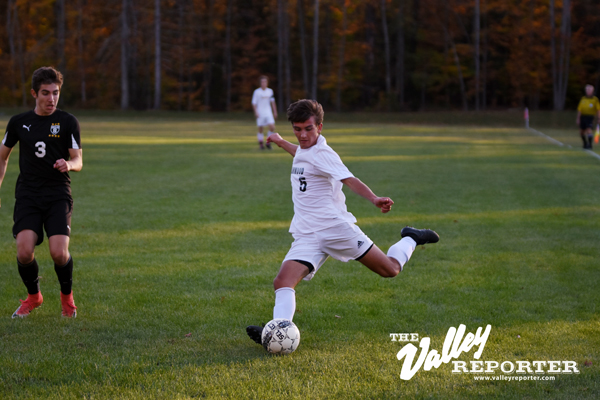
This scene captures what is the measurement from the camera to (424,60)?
63062mm

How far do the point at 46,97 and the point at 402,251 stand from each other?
3.21 metres

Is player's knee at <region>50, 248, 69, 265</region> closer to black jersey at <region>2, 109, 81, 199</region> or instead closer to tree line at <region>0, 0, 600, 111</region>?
black jersey at <region>2, 109, 81, 199</region>

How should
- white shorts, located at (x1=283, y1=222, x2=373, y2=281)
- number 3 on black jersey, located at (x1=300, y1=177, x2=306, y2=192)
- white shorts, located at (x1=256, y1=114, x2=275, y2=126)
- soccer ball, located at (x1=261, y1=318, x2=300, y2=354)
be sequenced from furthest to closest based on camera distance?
white shorts, located at (x1=256, y1=114, x2=275, y2=126)
number 3 on black jersey, located at (x1=300, y1=177, x2=306, y2=192)
white shorts, located at (x1=283, y1=222, x2=373, y2=281)
soccer ball, located at (x1=261, y1=318, x2=300, y2=354)

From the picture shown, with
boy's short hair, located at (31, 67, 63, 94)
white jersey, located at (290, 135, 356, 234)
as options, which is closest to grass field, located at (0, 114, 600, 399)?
white jersey, located at (290, 135, 356, 234)

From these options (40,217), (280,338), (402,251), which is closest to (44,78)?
(40,217)

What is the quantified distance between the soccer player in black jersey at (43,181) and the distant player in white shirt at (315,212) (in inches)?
74.8

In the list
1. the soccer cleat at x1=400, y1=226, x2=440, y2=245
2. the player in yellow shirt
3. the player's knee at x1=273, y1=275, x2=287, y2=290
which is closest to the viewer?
the player's knee at x1=273, y1=275, x2=287, y2=290

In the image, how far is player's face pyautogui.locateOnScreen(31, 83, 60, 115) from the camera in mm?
5527

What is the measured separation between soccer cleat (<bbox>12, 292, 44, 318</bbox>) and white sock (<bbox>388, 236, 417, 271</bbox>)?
3024mm

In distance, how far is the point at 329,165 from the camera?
→ 5.01m

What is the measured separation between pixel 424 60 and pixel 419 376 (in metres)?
61.4

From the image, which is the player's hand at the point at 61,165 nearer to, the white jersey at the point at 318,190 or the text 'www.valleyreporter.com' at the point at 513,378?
the white jersey at the point at 318,190

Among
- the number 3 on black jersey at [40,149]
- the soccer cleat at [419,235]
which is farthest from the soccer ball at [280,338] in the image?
the number 3 on black jersey at [40,149]

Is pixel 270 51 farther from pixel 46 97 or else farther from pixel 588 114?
pixel 46 97
